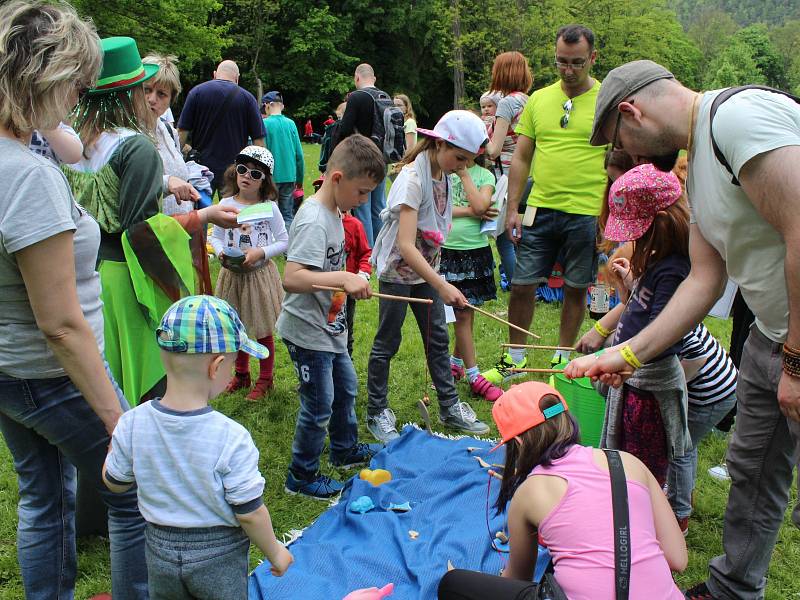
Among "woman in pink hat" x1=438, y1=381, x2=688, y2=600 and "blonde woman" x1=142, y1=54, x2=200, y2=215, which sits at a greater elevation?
"blonde woman" x1=142, y1=54, x2=200, y2=215

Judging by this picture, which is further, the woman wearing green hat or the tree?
the tree

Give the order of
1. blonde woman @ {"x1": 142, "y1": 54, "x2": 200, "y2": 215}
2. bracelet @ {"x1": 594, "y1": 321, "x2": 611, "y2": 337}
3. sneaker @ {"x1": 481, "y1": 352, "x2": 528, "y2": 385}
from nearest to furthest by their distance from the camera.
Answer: bracelet @ {"x1": 594, "y1": 321, "x2": 611, "y2": 337} < blonde woman @ {"x1": 142, "y1": 54, "x2": 200, "y2": 215} < sneaker @ {"x1": 481, "y1": 352, "x2": 528, "y2": 385}

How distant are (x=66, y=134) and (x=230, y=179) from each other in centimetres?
189

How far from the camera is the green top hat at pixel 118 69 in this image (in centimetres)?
246

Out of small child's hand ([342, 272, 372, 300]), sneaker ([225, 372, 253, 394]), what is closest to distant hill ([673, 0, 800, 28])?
sneaker ([225, 372, 253, 394])

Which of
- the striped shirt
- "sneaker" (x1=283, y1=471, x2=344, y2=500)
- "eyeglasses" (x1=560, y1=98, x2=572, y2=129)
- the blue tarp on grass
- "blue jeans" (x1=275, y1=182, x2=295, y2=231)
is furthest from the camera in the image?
"blue jeans" (x1=275, y1=182, x2=295, y2=231)

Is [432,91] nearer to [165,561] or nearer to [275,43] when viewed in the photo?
[275,43]

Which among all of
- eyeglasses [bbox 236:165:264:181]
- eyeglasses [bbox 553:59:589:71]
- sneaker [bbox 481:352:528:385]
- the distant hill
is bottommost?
sneaker [bbox 481:352:528:385]

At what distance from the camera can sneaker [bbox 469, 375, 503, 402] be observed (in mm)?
4547

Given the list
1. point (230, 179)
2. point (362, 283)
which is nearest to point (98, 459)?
point (362, 283)

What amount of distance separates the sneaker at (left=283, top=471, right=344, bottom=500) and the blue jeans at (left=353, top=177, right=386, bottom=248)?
11.5 ft

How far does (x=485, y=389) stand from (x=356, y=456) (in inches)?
45.6

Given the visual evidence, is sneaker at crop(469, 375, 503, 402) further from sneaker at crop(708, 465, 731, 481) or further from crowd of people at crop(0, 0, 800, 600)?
sneaker at crop(708, 465, 731, 481)

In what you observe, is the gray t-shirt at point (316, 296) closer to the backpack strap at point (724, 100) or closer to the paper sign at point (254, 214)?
the paper sign at point (254, 214)
